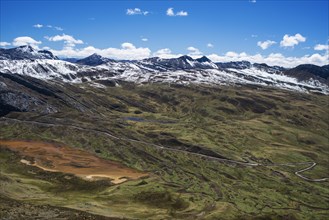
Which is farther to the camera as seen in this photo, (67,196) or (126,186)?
(126,186)

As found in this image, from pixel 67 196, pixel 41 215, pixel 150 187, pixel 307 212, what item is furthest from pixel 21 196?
pixel 307 212

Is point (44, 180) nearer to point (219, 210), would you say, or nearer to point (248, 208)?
point (219, 210)

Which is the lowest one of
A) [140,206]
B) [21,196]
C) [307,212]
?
[307,212]

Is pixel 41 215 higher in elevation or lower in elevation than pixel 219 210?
higher

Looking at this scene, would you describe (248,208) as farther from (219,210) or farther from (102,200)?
(102,200)

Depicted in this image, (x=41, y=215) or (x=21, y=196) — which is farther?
(x=21, y=196)

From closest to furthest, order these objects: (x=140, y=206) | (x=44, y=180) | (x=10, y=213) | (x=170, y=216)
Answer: (x=10, y=213)
(x=170, y=216)
(x=140, y=206)
(x=44, y=180)

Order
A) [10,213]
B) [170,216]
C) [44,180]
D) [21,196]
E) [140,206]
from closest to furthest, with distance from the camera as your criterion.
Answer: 1. [10,213]
2. [21,196]
3. [170,216]
4. [140,206]
5. [44,180]

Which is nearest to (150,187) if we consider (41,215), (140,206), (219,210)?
(140,206)

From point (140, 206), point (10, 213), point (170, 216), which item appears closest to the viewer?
point (10, 213)
